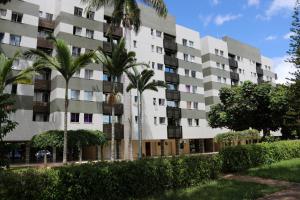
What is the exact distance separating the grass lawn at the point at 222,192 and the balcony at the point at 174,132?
3256 centimetres

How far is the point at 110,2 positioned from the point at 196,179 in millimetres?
18335

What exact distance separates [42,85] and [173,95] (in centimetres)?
2028

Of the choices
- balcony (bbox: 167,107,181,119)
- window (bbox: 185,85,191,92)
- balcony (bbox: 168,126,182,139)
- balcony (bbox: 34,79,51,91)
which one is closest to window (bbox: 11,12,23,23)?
balcony (bbox: 34,79,51,91)

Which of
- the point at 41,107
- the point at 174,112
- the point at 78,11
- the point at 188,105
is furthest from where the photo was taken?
the point at 188,105

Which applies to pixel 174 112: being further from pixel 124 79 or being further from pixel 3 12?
pixel 3 12

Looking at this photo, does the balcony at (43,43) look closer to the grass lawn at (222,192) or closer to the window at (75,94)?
the window at (75,94)

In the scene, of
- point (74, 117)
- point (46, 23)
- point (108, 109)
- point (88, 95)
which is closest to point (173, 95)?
point (108, 109)

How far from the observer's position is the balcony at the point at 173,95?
47.9m

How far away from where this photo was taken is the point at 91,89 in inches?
1544

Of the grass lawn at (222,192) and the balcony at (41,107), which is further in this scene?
the balcony at (41,107)

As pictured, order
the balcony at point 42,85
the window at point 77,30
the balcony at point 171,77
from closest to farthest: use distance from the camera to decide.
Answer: the balcony at point 42,85, the window at point 77,30, the balcony at point 171,77

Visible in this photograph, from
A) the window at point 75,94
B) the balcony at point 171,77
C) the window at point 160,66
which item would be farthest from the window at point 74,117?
the balcony at point 171,77

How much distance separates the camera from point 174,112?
4800 cm

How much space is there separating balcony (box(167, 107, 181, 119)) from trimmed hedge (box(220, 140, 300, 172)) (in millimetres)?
23623
